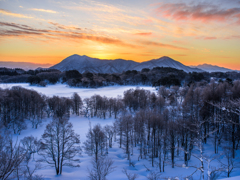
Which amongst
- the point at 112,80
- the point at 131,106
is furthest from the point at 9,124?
the point at 112,80

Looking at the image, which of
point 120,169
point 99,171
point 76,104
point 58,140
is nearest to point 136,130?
point 120,169

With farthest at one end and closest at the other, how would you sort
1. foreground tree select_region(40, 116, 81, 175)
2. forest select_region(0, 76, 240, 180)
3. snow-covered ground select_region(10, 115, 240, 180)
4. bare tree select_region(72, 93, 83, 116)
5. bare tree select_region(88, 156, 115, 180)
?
bare tree select_region(72, 93, 83, 116)
foreground tree select_region(40, 116, 81, 175)
snow-covered ground select_region(10, 115, 240, 180)
forest select_region(0, 76, 240, 180)
bare tree select_region(88, 156, 115, 180)

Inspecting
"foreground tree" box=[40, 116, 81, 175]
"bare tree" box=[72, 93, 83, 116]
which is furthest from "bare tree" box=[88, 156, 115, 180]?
"bare tree" box=[72, 93, 83, 116]

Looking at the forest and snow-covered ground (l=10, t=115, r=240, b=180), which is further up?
the forest

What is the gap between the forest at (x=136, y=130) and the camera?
19359mm

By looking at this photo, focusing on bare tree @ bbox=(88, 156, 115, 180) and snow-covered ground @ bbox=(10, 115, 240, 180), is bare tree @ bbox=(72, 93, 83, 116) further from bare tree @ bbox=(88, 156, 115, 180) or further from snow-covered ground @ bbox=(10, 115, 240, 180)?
bare tree @ bbox=(88, 156, 115, 180)

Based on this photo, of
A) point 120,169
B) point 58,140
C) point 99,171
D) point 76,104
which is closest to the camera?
point 99,171

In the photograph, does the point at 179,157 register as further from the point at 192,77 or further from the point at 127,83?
the point at 127,83

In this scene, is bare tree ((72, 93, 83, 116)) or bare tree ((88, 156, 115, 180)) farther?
bare tree ((72, 93, 83, 116))

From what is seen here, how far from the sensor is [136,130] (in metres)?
33.1

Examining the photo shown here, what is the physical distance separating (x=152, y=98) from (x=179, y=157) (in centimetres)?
3452

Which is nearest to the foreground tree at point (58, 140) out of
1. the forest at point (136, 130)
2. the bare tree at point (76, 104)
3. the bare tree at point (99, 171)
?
the forest at point (136, 130)

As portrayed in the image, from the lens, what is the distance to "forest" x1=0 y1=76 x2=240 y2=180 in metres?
19.4

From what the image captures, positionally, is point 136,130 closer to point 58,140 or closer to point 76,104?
point 58,140
